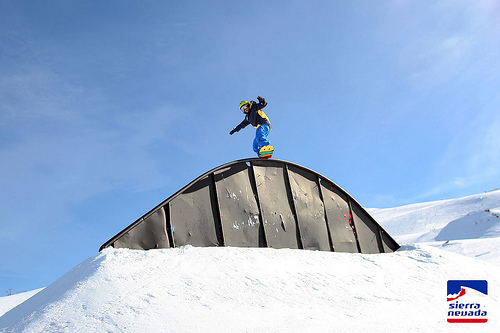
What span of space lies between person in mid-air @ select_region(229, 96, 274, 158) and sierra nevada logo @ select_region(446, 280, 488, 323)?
4.63 meters

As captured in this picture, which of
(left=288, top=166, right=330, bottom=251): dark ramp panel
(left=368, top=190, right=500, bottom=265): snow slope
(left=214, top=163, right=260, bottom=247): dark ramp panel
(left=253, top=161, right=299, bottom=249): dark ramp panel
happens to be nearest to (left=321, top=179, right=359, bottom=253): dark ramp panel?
(left=288, top=166, right=330, bottom=251): dark ramp panel

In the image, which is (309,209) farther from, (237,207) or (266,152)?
(237,207)

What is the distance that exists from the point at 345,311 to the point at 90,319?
3337 millimetres

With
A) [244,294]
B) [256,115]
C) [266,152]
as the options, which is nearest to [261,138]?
[266,152]

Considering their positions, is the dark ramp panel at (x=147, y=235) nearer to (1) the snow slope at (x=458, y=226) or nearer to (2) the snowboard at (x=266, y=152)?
(2) the snowboard at (x=266, y=152)

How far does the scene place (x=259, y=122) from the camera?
8.84 metres

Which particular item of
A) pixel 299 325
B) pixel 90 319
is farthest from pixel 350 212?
pixel 90 319

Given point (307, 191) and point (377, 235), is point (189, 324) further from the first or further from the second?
point (377, 235)

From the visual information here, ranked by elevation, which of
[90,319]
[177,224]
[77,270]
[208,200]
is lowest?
[90,319]

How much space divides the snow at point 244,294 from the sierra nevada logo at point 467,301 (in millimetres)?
129

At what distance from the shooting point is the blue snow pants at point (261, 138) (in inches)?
344

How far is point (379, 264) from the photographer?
308 inches

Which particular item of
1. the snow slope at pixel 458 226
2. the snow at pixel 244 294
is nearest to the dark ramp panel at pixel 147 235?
the snow at pixel 244 294

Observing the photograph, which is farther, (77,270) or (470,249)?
(470,249)
